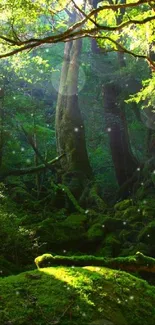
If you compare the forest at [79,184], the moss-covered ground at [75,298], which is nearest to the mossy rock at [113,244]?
the forest at [79,184]

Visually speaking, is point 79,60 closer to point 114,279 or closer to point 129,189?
point 129,189

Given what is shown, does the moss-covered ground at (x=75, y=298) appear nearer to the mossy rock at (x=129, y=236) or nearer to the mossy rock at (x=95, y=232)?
the mossy rock at (x=95, y=232)

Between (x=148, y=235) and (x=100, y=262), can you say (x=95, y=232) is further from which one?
(x=100, y=262)

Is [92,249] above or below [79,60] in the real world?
below

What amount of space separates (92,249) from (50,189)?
14.5 feet

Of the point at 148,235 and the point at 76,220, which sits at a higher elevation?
the point at 76,220

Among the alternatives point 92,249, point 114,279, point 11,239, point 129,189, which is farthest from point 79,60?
point 114,279

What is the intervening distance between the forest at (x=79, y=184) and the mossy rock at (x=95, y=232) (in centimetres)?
3

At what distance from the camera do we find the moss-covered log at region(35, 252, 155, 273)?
4738 millimetres

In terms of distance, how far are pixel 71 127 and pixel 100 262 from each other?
40.4 ft

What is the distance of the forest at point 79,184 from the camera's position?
3625mm

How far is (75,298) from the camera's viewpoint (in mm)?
3496

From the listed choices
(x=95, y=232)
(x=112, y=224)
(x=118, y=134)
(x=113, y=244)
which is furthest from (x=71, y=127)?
(x=113, y=244)

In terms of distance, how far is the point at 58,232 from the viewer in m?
9.98
